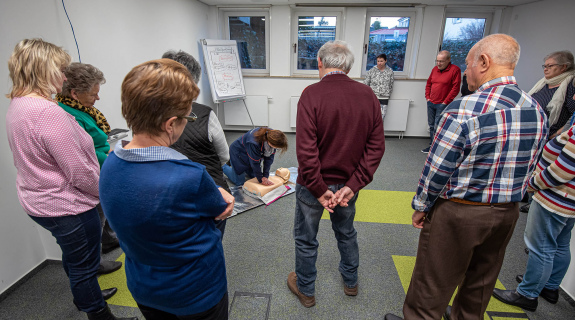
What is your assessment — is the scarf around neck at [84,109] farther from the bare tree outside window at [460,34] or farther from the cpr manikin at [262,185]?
the bare tree outside window at [460,34]

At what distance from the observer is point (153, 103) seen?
711 mm

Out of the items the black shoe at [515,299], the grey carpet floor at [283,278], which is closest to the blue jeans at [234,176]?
A: the grey carpet floor at [283,278]

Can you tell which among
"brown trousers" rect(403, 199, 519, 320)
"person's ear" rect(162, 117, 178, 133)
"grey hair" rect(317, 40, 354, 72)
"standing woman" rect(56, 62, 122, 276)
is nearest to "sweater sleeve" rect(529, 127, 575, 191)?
"brown trousers" rect(403, 199, 519, 320)

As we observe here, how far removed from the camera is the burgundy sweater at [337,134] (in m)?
1.38

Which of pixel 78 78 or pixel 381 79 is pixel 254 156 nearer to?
pixel 78 78

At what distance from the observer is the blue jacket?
9.30 ft

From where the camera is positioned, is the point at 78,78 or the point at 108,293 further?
the point at 108,293

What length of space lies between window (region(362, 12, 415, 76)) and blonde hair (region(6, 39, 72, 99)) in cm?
498

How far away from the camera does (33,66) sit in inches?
45.7

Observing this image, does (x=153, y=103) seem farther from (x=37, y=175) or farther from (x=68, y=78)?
(x=68, y=78)

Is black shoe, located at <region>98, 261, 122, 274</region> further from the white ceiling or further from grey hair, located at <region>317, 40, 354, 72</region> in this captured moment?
the white ceiling

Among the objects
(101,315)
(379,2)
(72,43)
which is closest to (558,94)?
(379,2)

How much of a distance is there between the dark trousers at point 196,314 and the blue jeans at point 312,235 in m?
0.67

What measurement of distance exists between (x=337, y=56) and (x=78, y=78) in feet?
4.31
